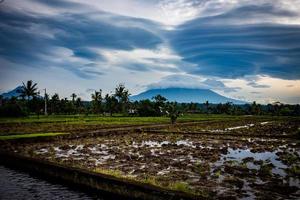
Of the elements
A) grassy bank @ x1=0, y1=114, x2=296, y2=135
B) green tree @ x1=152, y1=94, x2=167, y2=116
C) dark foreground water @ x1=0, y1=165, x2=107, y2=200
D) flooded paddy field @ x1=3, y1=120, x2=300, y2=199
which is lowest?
dark foreground water @ x1=0, y1=165, x2=107, y2=200

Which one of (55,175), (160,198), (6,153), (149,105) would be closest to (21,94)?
(149,105)

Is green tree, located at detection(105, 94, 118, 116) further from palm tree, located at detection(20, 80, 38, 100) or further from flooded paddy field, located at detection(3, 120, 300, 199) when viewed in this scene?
flooded paddy field, located at detection(3, 120, 300, 199)

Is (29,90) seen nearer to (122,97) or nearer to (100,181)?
(122,97)

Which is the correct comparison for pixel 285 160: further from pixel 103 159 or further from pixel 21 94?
pixel 21 94

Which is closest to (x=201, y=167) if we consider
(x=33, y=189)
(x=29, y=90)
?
(x=33, y=189)

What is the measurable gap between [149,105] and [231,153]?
182ft

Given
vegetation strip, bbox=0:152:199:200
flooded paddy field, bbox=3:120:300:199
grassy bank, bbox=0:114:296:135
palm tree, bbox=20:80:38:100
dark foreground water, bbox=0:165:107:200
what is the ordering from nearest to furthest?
1. vegetation strip, bbox=0:152:199:200
2. dark foreground water, bbox=0:165:107:200
3. flooded paddy field, bbox=3:120:300:199
4. grassy bank, bbox=0:114:296:135
5. palm tree, bbox=20:80:38:100

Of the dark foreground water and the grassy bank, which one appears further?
the grassy bank

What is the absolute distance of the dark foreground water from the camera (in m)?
9.01

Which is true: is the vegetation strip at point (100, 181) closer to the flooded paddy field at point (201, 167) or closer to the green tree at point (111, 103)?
the flooded paddy field at point (201, 167)

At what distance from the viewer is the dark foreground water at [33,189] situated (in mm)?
9008

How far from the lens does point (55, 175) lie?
11.4 metres

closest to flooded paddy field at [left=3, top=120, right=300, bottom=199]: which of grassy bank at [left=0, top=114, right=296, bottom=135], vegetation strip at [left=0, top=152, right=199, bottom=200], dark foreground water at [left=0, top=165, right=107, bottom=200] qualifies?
vegetation strip at [left=0, top=152, right=199, bottom=200]

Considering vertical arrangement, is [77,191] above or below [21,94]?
below
